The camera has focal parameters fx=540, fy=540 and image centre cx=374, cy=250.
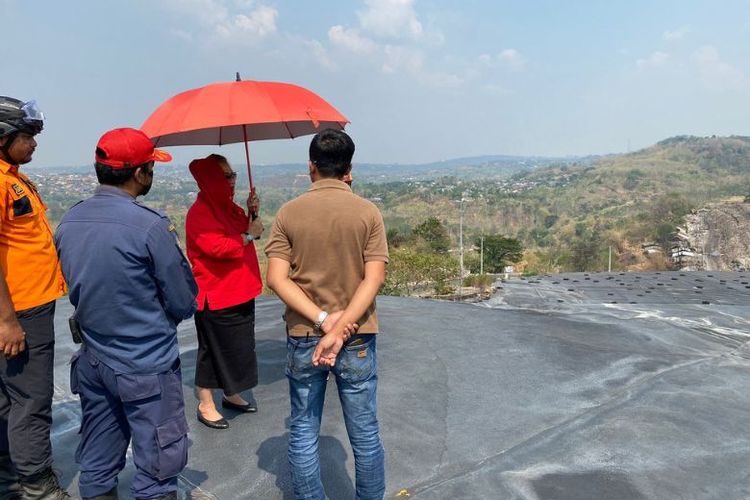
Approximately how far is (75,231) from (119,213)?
0.47 feet

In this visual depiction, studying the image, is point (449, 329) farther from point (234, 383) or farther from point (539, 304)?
point (539, 304)

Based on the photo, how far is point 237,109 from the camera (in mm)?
2293

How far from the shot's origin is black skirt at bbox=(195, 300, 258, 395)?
99.0 inches

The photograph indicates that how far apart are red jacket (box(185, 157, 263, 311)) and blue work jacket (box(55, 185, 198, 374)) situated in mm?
754

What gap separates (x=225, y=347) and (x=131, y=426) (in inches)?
37.6

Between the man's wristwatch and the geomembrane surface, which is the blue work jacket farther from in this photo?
the geomembrane surface

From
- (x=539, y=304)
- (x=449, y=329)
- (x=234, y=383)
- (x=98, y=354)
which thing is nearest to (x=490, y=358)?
(x=449, y=329)

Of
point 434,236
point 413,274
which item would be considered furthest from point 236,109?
point 434,236

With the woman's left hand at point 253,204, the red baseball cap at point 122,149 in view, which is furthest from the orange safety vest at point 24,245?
the woman's left hand at point 253,204

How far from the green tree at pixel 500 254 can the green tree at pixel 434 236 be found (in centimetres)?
308

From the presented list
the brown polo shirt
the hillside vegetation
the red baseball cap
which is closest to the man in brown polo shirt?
the brown polo shirt

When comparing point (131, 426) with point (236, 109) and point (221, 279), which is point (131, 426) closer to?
point (221, 279)

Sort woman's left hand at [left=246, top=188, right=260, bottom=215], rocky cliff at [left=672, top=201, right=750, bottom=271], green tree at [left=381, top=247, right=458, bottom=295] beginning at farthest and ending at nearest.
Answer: rocky cliff at [left=672, top=201, right=750, bottom=271] < green tree at [left=381, top=247, right=458, bottom=295] < woman's left hand at [left=246, top=188, right=260, bottom=215]

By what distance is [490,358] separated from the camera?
11.9ft
